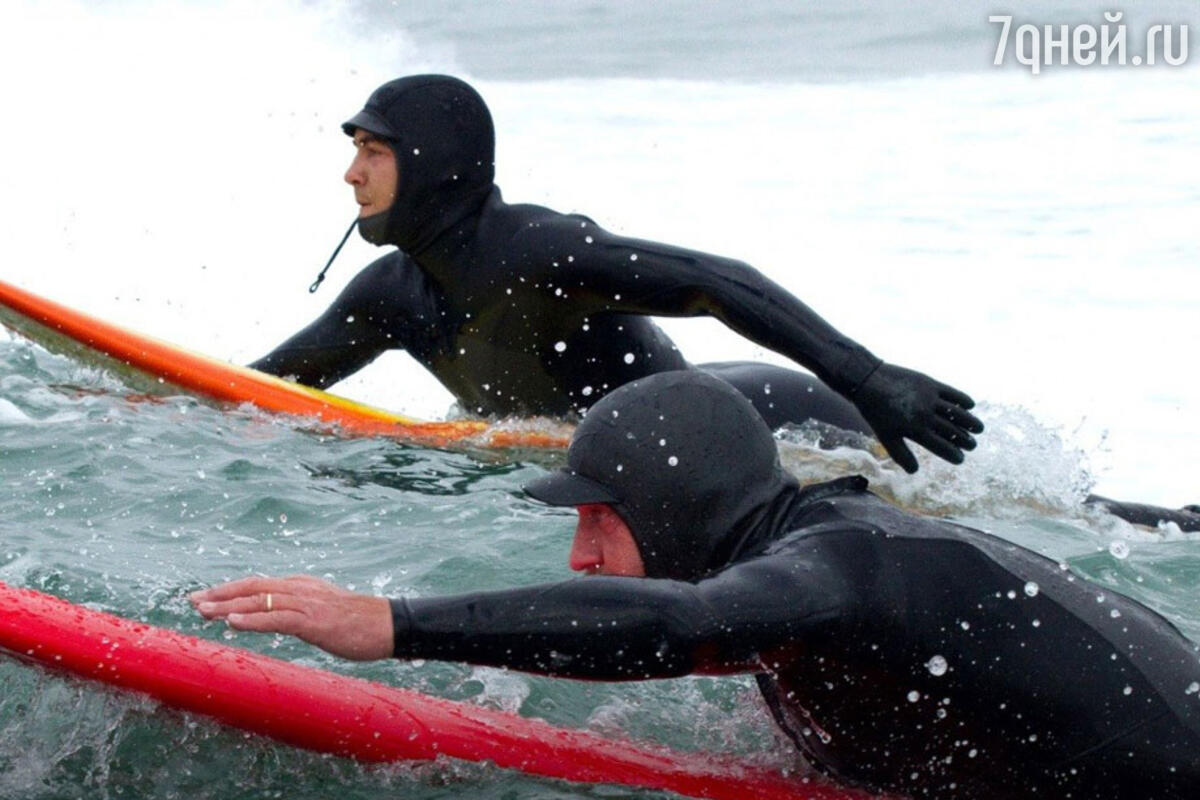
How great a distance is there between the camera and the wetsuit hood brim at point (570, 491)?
3314 millimetres

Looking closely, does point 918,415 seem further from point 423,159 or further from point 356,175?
point 356,175

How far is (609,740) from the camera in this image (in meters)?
3.74

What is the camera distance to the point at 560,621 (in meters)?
2.98

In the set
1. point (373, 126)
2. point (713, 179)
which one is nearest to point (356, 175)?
point (373, 126)

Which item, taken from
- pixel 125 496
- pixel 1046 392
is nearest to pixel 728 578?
pixel 125 496

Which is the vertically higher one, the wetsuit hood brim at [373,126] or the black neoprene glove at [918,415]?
the wetsuit hood brim at [373,126]

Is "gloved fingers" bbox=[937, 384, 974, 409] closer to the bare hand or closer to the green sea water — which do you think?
the green sea water

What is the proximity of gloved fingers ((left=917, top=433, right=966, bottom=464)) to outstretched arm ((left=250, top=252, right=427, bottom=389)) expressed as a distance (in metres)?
2.25

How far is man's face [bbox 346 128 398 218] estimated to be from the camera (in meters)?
6.17

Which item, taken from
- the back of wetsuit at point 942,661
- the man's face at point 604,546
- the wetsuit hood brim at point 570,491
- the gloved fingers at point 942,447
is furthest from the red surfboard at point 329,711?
the gloved fingers at point 942,447

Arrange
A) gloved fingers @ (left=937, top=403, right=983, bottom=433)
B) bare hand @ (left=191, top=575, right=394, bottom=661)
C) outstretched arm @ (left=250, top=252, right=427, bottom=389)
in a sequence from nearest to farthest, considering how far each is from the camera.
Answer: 1. bare hand @ (left=191, top=575, right=394, bottom=661)
2. gloved fingers @ (left=937, top=403, right=983, bottom=433)
3. outstretched arm @ (left=250, top=252, right=427, bottom=389)

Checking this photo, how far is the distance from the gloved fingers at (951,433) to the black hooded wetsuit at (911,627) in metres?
1.36
